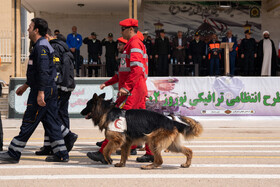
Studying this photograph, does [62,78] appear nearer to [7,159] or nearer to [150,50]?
[7,159]

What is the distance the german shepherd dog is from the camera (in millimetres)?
6062

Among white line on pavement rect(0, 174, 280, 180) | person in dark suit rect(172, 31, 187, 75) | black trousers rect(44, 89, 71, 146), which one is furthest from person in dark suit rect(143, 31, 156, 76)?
white line on pavement rect(0, 174, 280, 180)

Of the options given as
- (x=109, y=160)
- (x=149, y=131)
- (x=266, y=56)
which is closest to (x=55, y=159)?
(x=109, y=160)

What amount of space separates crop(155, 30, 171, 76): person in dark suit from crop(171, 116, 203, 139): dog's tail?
44.1 feet

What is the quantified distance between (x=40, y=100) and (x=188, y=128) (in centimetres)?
226

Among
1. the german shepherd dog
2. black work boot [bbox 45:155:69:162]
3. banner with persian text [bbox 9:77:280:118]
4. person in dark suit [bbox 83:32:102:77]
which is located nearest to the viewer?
the german shepherd dog

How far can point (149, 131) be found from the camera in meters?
6.09

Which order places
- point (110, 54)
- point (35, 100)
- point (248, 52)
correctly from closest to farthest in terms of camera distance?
point (35, 100) → point (248, 52) → point (110, 54)

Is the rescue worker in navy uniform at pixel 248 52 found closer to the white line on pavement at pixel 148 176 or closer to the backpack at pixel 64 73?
the backpack at pixel 64 73

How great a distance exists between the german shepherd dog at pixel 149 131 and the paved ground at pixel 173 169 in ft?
1.01

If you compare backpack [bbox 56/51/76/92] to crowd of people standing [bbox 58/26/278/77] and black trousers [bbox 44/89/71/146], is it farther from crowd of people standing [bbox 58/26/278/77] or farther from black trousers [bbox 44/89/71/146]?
crowd of people standing [bbox 58/26/278/77]

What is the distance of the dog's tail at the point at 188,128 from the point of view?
609 cm

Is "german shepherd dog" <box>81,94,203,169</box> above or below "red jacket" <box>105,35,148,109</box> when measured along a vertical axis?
below

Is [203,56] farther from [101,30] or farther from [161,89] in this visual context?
[101,30]
